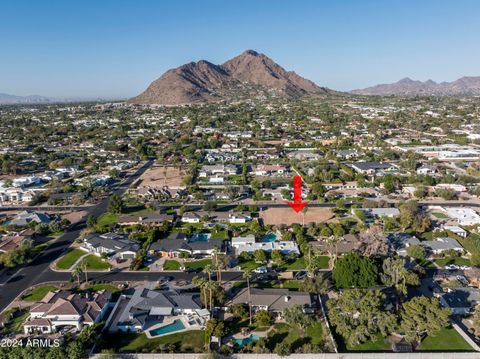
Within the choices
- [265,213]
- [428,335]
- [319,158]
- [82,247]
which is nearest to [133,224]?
[82,247]

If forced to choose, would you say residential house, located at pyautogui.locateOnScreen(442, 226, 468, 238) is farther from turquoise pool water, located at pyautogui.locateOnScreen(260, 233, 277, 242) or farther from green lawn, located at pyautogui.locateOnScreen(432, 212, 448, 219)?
turquoise pool water, located at pyautogui.locateOnScreen(260, 233, 277, 242)

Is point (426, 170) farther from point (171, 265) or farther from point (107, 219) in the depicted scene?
point (107, 219)

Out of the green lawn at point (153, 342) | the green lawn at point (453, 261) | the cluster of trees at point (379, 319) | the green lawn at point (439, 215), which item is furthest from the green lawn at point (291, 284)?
the green lawn at point (439, 215)

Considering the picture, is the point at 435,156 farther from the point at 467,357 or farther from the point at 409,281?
the point at 467,357

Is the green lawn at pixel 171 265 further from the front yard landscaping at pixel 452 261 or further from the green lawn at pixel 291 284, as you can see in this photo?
the front yard landscaping at pixel 452 261

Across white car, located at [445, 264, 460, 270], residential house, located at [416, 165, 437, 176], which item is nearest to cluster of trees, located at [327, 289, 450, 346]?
white car, located at [445, 264, 460, 270]

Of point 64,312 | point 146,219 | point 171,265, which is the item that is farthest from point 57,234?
point 64,312
